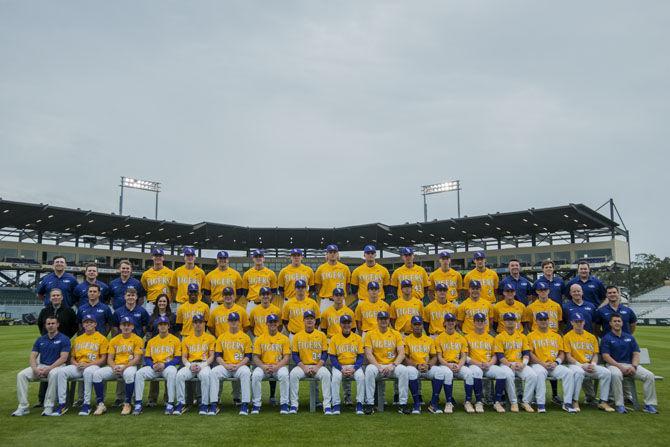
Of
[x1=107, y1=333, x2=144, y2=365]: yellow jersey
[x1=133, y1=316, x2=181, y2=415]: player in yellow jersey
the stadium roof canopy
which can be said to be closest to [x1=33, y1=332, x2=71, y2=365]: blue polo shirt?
[x1=107, y1=333, x2=144, y2=365]: yellow jersey

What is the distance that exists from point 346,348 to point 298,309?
1.09m

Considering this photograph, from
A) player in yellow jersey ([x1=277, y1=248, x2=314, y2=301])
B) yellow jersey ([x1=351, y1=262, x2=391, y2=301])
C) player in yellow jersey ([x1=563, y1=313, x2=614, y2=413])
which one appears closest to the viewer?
player in yellow jersey ([x1=563, y1=313, x2=614, y2=413])

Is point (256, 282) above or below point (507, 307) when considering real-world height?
above

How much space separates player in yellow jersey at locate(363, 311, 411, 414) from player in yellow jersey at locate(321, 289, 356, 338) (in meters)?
0.47

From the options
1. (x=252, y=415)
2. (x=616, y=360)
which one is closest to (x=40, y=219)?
(x=252, y=415)

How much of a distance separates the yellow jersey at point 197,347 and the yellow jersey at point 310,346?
1.21m

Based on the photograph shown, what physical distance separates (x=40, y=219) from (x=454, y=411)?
39232 mm

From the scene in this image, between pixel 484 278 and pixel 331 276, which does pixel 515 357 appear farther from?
pixel 331 276

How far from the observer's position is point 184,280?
823 cm

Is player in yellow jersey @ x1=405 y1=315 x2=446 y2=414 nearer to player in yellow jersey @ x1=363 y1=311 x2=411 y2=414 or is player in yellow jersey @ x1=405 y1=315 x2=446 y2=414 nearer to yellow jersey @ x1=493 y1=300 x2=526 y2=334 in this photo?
player in yellow jersey @ x1=363 y1=311 x2=411 y2=414

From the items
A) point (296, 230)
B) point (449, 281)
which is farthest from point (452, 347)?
point (296, 230)

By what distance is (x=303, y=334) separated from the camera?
7.12 metres

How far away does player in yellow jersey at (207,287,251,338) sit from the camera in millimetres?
7531

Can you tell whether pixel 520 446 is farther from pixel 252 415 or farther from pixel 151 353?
pixel 151 353
